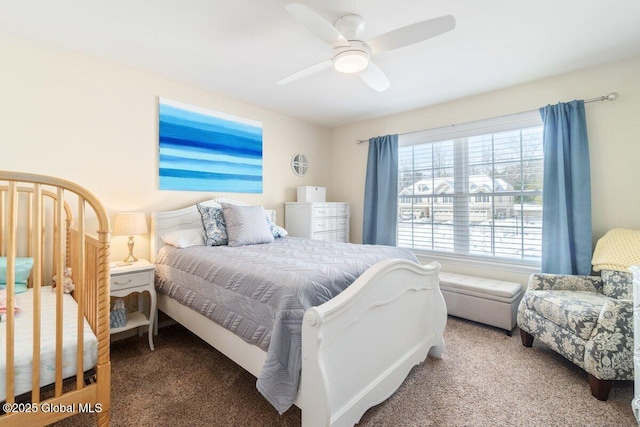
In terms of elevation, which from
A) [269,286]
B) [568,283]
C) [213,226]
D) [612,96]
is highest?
[612,96]

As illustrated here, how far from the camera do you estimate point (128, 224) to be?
2357mm

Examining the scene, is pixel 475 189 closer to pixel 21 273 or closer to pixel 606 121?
pixel 606 121

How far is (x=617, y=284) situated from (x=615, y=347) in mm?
776

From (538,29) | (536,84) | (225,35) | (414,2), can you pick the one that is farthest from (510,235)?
(225,35)

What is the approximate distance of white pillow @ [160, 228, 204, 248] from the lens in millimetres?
2561

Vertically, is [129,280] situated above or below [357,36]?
below

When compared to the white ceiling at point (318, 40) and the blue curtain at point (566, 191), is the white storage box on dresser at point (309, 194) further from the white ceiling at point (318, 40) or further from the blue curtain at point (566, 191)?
the blue curtain at point (566, 191)

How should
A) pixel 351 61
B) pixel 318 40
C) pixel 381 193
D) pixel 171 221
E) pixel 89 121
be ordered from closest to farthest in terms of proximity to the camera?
pixel 351 61
pixel 318 40
pixel 89 121
pixel 171 221
pixel 381 193

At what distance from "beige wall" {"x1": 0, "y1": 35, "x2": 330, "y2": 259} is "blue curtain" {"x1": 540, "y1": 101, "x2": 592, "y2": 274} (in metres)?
3.43

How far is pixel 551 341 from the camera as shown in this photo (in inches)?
81.5

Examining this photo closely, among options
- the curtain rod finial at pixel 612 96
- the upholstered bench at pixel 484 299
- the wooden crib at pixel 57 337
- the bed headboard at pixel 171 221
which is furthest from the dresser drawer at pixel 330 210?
the curtain rod finial at pixel 612 96

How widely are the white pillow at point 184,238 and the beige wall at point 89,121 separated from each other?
1.16 feet

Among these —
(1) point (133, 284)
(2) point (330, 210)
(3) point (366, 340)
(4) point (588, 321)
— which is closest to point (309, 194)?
(2) point (330, 210)

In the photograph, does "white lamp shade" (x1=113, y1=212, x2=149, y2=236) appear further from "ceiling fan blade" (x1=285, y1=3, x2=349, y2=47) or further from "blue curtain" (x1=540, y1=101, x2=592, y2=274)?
"blue curtain" (x1=540, y1=101, x2=592, y2=274)
